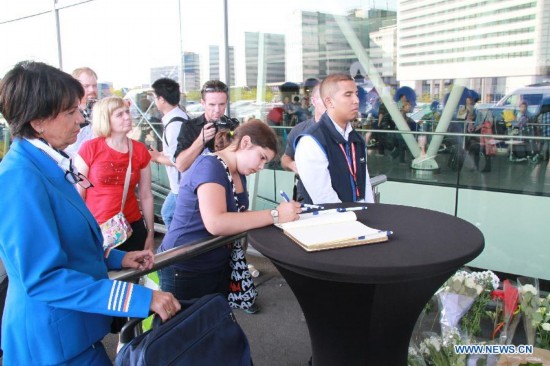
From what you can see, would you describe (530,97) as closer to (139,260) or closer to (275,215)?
(275,215)

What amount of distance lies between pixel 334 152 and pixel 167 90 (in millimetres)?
1962

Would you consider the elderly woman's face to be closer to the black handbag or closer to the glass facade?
the black handbag

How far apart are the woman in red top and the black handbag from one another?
1.79 metres

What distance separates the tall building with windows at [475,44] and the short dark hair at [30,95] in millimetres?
5886

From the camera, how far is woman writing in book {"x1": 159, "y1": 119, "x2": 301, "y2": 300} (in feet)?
6.27

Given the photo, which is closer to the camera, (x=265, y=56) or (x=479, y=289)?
(x=479, y=289)

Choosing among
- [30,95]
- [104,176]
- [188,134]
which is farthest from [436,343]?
[188,134]

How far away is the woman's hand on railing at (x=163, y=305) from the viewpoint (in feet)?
4.24

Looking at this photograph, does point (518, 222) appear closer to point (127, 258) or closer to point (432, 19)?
point (432, 19)

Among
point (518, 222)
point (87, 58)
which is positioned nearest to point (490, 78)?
point (518, 222)

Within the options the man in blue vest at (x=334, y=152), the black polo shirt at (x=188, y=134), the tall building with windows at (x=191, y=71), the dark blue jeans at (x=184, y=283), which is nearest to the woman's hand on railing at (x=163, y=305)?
the dark blue jeans at (x=184, y=283)

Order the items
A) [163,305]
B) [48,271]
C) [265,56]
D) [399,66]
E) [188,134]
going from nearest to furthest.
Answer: [48,271]
[163,305]
[188,134]
[399,66]
[265,56]

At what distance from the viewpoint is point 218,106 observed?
12.1 ft

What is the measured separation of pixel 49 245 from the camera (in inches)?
47.5
